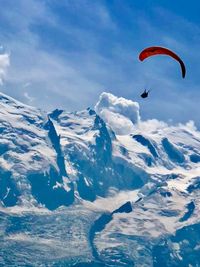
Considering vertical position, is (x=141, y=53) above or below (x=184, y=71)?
above

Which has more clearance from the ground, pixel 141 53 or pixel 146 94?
pixel 141 53

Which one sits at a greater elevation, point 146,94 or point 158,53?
point 158,53

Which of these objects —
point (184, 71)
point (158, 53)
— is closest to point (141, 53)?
point (158, 53)

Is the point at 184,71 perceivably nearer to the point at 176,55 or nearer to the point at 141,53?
the point at 176,55

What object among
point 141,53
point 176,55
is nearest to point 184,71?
point 176,55

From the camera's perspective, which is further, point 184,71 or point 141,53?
point 141,53

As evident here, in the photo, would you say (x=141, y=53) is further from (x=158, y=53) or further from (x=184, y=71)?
(x=184, y=71)
